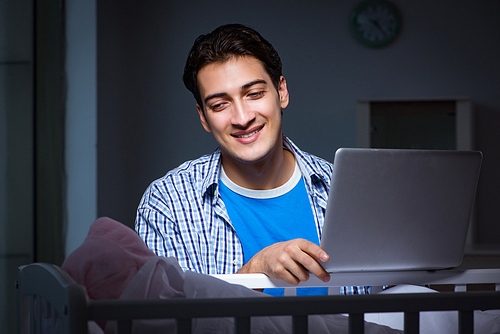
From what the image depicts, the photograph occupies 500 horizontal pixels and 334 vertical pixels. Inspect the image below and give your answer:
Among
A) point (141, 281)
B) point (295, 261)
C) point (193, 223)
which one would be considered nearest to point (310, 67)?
point (193, 223)

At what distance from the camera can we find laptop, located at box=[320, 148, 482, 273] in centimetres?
68

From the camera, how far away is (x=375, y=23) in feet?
10.0

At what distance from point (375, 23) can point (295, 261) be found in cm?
267

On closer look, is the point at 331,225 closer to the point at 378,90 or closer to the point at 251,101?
the point at 251,101

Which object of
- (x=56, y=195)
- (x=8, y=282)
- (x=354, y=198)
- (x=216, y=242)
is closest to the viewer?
(x=354, y=198)

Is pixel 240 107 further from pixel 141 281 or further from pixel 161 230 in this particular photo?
pixel 141 281

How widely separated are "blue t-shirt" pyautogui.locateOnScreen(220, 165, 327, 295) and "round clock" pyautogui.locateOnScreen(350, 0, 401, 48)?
83.0 inches

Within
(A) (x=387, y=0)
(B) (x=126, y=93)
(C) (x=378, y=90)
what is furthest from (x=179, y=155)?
(A) (x=387, y=0)

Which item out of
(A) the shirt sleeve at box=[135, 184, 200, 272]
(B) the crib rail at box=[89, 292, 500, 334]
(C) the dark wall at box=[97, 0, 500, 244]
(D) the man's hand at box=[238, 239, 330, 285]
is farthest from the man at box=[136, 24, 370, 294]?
(C) the dark wall at box=[97, 0, 500, 244]

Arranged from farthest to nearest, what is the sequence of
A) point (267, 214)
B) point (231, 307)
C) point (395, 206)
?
1. point (267, 214)
2. point (395, 206)
3. point (231, 307)

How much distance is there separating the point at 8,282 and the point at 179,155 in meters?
1.54

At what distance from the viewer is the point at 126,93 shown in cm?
308

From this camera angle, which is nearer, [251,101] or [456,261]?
[456,261]

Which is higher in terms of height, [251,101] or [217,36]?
[217,36]
